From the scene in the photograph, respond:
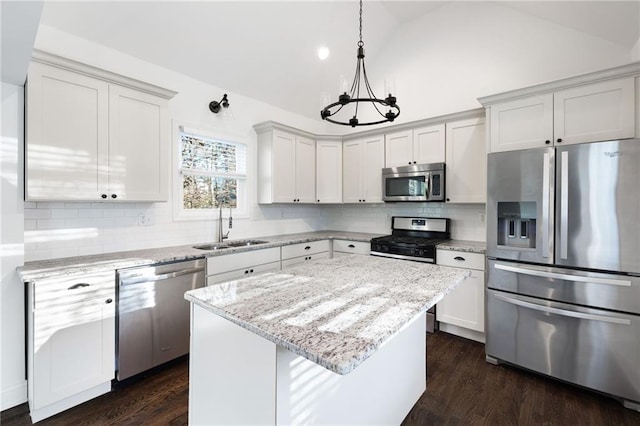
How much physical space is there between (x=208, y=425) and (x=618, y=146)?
3.09m

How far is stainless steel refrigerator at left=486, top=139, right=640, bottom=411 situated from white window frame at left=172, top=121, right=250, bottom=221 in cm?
278

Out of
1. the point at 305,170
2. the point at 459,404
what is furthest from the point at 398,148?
the point at 459,404

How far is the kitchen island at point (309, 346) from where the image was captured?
1006 millimetres

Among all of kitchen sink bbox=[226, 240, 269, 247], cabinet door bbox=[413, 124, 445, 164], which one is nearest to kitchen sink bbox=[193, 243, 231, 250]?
kitchen sink bbox=[226, 240, 269, 247]

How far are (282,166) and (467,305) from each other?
2697mm

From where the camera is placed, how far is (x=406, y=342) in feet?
5.80

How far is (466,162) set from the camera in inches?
131

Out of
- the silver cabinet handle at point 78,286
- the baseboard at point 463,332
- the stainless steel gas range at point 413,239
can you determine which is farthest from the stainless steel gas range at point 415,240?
the silver cabinet handle at point 78,286

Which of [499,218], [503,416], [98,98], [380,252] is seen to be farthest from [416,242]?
[98,98]

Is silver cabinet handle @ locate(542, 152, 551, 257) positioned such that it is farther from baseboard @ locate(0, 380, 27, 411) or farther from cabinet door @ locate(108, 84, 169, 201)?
baseboard @ locate(0, 380, 27, 411)

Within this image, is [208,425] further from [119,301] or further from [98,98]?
[98,98]

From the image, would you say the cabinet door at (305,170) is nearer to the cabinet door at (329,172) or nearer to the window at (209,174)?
the cabinet door at (329,172)

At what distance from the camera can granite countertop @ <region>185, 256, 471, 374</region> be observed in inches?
36.2

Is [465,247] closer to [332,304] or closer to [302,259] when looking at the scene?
[302,259]
